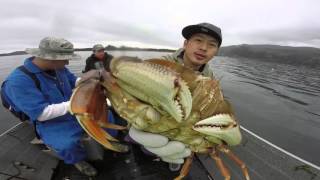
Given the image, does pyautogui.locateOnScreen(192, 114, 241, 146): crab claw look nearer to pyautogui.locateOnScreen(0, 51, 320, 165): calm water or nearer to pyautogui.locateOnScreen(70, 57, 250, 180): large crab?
pyautogui.locateOnScreen(70, 57, 250, 180): large crab

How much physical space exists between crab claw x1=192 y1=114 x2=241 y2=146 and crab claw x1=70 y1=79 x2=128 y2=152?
876 millimetres

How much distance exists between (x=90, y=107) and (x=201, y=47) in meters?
1.94

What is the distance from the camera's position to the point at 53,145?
4.70 metres

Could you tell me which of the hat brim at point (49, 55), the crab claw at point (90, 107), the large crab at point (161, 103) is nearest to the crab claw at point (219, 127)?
the large crab at point (161, 103)

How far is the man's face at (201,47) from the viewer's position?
13.4 ft

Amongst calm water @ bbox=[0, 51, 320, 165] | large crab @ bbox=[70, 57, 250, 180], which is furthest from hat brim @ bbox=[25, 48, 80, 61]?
calm water @ bbox=[0, 51, 320, 165]

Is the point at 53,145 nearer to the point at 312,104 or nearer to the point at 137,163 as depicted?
the point at 137,163

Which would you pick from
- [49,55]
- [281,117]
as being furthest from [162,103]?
[281,117]

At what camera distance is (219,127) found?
2.88m

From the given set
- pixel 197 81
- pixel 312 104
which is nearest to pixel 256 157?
pixel 197 81

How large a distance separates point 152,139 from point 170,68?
31.3 inches

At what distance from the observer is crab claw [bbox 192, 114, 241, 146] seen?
2838 mm

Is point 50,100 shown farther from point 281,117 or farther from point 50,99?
point 281,117

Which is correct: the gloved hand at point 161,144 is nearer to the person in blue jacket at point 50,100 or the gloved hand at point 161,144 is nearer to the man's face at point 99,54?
the person in blue jacket at point 50,100
